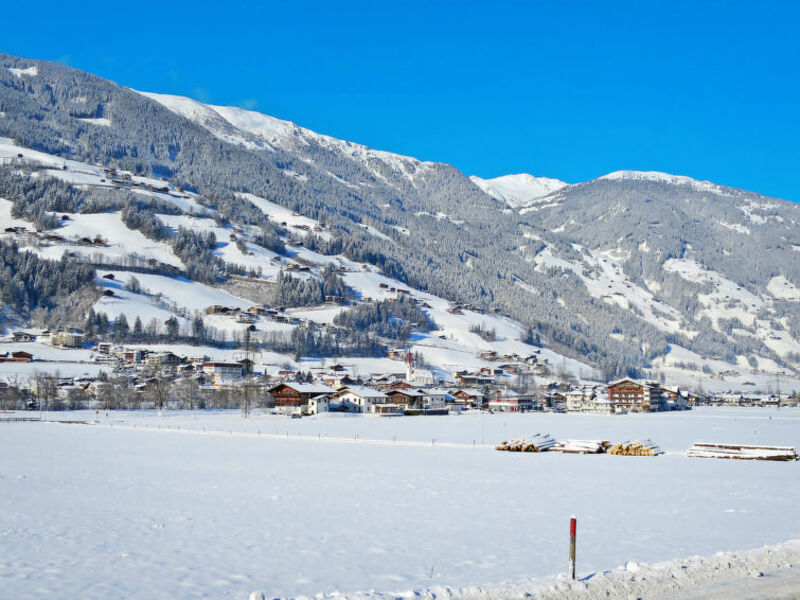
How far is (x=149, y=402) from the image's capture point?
118 m

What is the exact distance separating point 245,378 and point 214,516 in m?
120

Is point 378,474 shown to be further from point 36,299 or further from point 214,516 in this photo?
point 36,299

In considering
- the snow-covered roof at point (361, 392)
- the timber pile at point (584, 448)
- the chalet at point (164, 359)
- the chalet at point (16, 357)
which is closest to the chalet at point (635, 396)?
the snow-covered roof at point (361, 392)

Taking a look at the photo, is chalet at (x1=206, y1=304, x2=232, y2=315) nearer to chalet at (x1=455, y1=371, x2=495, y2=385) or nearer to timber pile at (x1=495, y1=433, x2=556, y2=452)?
chalet at (x1=455, y1=371, x2=495, y2=385)

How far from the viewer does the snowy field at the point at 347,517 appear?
16.0 meters

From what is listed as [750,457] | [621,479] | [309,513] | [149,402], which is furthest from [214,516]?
[149,402]

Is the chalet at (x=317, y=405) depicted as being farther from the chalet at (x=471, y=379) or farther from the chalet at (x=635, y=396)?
the chalet at (x=471, y=379)

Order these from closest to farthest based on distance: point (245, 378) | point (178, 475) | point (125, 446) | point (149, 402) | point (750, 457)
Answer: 1. point (178, 475)
2. point (750, 457)
3. point (125, 446)
4. point (149, 402)
5. point (245, 378)

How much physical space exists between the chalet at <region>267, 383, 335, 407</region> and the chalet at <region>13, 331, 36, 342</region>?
66601 millimetres

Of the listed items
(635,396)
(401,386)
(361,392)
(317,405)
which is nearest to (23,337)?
(317,405)

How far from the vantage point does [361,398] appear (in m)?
121

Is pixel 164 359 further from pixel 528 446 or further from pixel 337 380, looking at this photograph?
pixel 528 446

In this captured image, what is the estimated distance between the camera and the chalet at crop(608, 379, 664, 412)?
146750 mm

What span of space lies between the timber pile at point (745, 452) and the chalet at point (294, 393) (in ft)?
255
